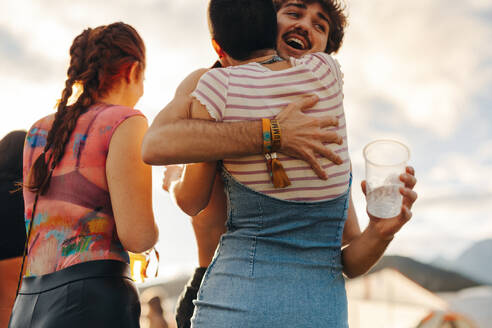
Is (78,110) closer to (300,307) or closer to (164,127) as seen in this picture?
(164,127)

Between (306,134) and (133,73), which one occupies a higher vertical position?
(133,73)

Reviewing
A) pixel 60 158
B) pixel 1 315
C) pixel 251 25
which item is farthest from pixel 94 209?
pixel 1 315

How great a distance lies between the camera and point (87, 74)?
6.25 ft

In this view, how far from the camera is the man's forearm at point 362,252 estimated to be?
1.62 m

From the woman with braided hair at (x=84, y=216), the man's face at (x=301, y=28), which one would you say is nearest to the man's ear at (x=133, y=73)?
the woman with braided hair at (x=84, y=216)

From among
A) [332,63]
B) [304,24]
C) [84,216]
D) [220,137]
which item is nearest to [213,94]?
[220,137]

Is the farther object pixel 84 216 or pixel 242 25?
pixel 84 216

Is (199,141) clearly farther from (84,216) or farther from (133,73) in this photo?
(133,73)

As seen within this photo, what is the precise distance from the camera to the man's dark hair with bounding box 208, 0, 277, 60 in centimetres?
156

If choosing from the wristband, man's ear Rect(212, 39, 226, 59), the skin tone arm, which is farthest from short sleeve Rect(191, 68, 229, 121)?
the skin tone arm

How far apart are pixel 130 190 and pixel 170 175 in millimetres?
186

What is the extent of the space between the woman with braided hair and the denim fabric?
374 mm

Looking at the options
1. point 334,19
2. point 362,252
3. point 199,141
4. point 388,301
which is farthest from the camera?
point 388,301

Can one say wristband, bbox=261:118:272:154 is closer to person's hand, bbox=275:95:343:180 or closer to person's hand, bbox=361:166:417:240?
person's hand, bbox=275:95:343:180
